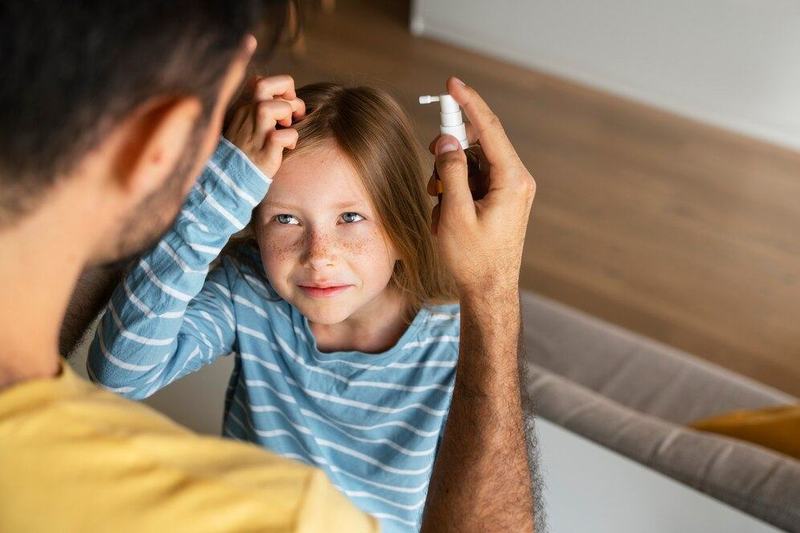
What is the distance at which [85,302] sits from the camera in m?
1.30

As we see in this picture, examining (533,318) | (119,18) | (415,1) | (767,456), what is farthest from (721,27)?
(119,18)

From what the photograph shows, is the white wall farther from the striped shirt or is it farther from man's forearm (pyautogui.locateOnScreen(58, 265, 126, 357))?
man's forearm (pyautogui.locateOnScreen(58, 265, 126, 357))

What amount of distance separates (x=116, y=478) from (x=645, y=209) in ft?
10.2

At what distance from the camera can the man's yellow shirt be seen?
25.4 inches

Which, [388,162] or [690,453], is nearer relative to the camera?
[388,162]

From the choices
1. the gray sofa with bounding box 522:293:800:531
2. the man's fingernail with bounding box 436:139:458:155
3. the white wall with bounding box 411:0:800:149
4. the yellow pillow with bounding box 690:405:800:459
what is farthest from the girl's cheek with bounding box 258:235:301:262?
the white wall with bounding box 411:0:800:149

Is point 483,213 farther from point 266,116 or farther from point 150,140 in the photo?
point 150,140

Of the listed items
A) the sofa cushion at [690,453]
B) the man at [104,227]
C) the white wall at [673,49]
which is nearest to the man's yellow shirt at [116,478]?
the man at [104,227]

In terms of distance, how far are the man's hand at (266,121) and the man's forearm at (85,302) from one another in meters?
0.27

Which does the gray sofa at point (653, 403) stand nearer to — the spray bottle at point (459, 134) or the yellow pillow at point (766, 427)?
the yellow pillow at point (766, 427)

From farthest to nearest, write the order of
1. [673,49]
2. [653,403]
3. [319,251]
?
[673,49] < [653,403] < [319,251]

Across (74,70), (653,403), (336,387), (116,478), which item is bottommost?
(653,403)

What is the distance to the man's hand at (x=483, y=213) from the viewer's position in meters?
1.09

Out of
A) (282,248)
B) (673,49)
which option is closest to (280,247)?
(282,248)
